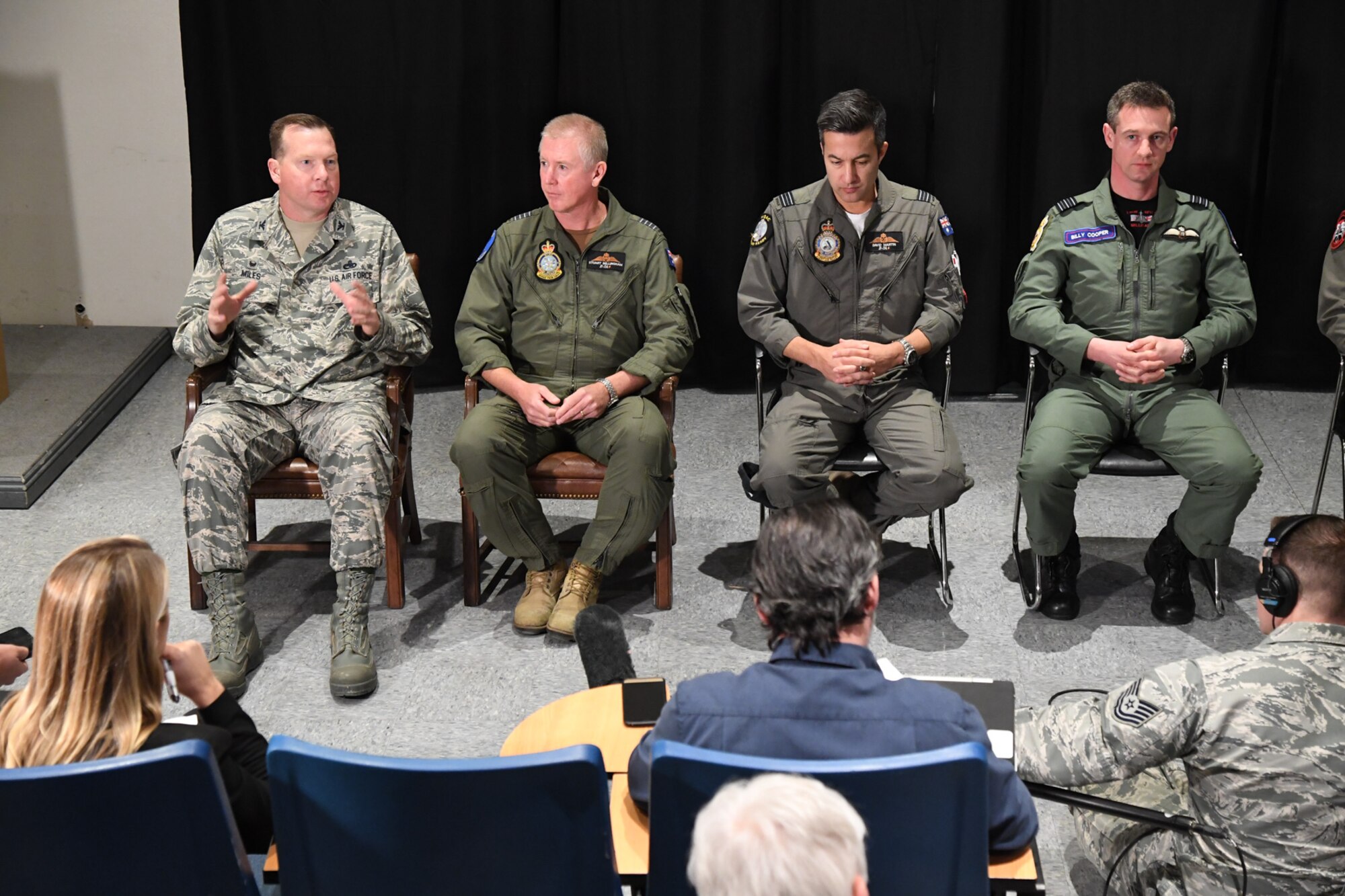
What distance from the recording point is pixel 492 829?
1.92 meters

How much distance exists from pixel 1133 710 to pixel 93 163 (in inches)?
207

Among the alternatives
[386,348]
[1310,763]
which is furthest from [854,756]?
[386,348]

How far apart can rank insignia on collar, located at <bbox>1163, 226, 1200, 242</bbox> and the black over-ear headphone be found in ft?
6.42

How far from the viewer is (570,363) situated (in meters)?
4.21

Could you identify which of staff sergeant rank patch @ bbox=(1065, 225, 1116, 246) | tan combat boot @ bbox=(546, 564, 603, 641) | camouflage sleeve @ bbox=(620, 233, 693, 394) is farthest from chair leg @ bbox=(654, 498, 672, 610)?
staff sergeant rank patch @ bbox=(1065, 225, 1116, 246)

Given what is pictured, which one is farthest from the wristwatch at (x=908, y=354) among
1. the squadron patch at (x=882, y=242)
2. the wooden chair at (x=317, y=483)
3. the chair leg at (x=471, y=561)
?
the wooden chair at (x=317, y=483)

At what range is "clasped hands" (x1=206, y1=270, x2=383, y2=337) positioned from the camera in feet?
12.6

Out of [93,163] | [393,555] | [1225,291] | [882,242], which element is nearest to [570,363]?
[393,555]

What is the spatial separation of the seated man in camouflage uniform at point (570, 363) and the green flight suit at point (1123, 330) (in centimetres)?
107

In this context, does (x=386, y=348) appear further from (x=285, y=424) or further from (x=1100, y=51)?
(x=1100, y=51)

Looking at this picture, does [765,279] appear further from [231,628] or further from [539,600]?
[231,628]

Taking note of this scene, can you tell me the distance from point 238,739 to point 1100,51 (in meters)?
4.33

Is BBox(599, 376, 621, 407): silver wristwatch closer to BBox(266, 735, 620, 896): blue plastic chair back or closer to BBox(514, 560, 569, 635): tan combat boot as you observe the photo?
BBox(514, 560, 569, 635): tan combat boot

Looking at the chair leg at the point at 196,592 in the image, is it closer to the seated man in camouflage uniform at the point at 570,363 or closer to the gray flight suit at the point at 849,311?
the seated man in camouflage uniform at the point at 570,363
